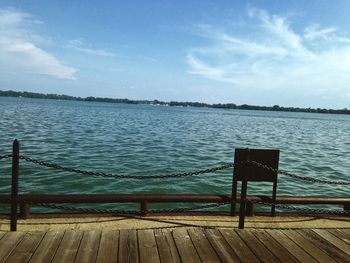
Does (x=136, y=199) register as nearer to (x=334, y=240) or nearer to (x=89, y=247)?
(x=89, y=247)

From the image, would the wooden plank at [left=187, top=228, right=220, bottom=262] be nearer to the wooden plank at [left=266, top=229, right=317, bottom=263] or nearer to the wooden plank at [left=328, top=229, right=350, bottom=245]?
the wooden plank at [left=266, top=229, right=317, bottom=263]

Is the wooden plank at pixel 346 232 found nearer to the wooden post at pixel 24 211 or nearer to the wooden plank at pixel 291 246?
the wooden plank at pixel 291 246

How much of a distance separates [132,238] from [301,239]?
2715mm

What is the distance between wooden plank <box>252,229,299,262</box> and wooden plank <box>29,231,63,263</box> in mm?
3098

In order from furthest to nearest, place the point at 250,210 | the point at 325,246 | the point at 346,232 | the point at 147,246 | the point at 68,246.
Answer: the point at 250,210
the point at 346,232
the point at 325,246
the point at 147,246
the point at 68,246

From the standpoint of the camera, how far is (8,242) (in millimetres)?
5473

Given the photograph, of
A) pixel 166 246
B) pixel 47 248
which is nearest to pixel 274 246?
pixel 166 246

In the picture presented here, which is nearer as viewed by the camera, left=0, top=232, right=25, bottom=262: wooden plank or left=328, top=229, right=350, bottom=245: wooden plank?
left=0, top=232, right=25, bottom=262: wooden plank

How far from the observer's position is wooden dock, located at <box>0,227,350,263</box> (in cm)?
516

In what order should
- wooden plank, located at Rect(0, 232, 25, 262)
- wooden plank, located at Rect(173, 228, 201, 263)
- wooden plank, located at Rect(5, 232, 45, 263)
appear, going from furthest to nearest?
wooden plank, located at Rect(173, 228, 201, 263) → wooden plank, located at Rect(0, 232, 25, 262) → wooden plank, located at Rect(5, 232, 45, 263)

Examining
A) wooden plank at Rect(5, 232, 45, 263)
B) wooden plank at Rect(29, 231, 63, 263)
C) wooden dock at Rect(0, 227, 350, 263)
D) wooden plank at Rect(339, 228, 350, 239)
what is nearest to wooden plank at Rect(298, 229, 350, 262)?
wooden dock at Rect(0, 227, 350, 263)

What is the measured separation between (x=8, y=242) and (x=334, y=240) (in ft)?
16.5

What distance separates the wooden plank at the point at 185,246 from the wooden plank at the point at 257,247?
34.6 inches

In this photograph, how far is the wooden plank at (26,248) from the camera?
496 cm
